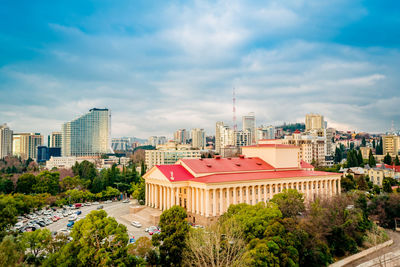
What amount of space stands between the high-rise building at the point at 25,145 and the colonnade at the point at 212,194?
532 feet

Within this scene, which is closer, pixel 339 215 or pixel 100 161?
pixel 339 215

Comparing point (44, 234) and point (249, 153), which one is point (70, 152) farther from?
point (44, 234)

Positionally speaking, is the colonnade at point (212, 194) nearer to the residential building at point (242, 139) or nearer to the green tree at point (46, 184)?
the green tree at point (46, 184)

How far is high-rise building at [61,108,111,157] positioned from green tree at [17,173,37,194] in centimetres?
12815

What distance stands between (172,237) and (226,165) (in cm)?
2653

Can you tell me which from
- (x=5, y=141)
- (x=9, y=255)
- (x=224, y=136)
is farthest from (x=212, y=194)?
(x=5, y=141)

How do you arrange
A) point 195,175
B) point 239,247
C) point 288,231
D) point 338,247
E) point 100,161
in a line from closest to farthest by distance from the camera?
point 239,247 → point 288,231 → point 338,247 → point 195,175 → point 100,161

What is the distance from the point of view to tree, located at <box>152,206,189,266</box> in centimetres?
2870

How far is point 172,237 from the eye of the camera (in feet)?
94.9

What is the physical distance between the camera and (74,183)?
71062 millimetres

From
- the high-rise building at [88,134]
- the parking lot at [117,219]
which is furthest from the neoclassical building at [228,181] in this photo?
the high-rise building at [88,134]

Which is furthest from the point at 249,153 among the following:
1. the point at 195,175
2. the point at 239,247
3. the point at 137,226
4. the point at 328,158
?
the point at 328,158

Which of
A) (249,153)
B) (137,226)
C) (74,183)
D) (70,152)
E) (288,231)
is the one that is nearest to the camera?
(288,231)

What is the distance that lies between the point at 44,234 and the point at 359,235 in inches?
1603
